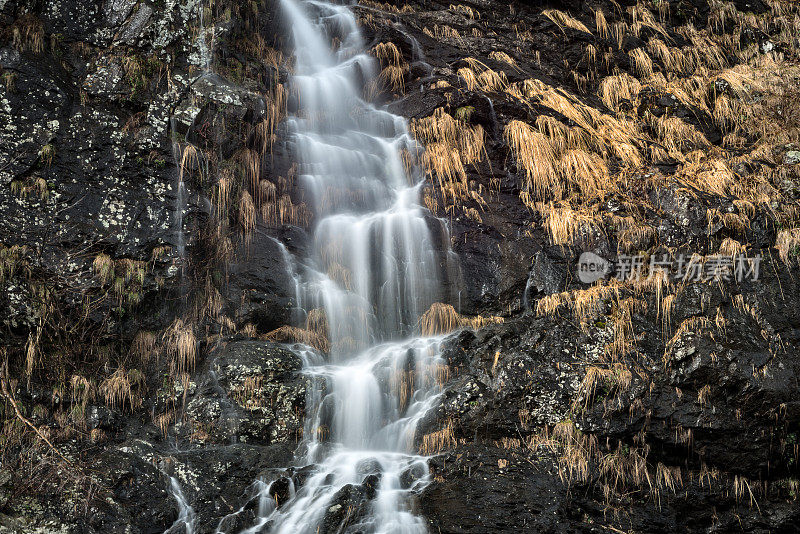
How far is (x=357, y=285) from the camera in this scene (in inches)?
308

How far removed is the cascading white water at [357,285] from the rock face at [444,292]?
0.67 feet

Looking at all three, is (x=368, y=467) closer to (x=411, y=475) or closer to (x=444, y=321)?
(x=411, y=475)

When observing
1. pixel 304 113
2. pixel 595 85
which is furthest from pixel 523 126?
pixel 304 113

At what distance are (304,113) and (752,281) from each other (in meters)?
6.96

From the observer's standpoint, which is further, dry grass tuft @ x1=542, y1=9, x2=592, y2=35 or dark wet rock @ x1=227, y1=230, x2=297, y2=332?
dry grass tuft @ x1=542, y1=9, x2=592, y2=35

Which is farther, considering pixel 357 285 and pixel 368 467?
pixel 357 285

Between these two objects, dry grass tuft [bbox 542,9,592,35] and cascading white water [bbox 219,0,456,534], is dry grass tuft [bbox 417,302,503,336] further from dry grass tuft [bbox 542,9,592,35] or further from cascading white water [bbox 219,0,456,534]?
dry grass tuft [bbox 542,9,592,35]

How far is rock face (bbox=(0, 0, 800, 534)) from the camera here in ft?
19.1

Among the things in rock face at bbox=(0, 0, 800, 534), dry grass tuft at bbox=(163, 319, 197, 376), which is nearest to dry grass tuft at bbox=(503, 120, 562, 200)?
rock face at bbox=(0, 0, 800, 534)

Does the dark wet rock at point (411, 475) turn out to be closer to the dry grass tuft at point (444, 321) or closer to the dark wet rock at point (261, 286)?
the dry grass tuft at point (444, 321)

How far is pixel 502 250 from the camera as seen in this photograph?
809 cm

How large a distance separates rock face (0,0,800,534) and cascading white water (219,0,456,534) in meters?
0.20

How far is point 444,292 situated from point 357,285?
1.21 meters

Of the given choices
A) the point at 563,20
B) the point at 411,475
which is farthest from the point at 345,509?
the point at 563,20
